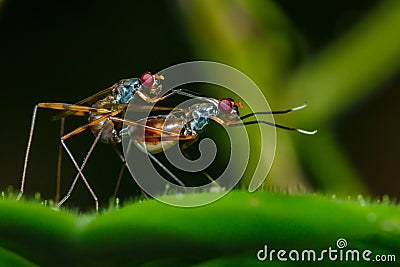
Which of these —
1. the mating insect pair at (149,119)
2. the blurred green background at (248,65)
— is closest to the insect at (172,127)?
the mating insect pair at (149,119)

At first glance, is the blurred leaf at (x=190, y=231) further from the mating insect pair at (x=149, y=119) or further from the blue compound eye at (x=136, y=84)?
the blue compound eye at (x=136, y=84)

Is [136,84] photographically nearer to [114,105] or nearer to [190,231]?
[114,105]

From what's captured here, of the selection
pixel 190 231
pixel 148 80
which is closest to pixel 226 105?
pixel 148 80

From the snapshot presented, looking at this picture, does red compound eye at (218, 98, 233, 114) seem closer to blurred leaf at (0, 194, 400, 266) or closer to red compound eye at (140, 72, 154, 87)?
red compound eye at (140, 72, 154, 87)

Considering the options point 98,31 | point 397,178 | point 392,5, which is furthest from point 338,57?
point 98,31

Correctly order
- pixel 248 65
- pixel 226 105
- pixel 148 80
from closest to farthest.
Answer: pixel 226 105
pixel 148 80
pixel 248 65

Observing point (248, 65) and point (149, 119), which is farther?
point (248, 65)

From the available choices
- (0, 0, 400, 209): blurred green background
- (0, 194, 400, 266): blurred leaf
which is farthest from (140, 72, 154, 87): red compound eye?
(0, 194, 400, 266): blurred leaf
